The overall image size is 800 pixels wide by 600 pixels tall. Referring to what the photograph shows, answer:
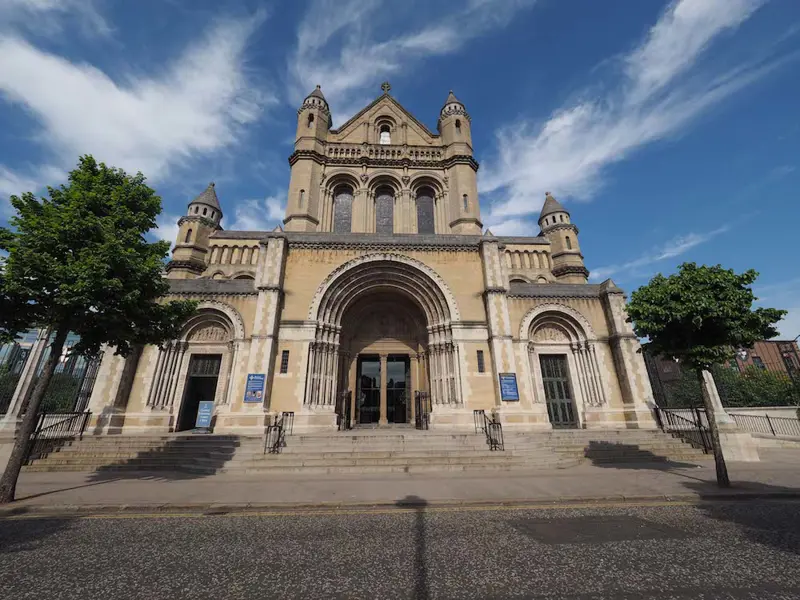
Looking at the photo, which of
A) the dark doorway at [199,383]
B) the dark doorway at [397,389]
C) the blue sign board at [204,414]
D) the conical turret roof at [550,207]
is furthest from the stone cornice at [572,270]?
the blue sign board at [204,414]

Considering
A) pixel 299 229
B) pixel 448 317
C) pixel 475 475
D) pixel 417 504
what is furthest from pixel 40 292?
pixel 299 229

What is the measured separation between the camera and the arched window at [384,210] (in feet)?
79.6

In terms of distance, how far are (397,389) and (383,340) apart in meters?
2.76

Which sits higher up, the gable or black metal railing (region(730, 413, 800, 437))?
the gable

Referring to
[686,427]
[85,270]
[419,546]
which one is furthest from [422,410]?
[85,270]

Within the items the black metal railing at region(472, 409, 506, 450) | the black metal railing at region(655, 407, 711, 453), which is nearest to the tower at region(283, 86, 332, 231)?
the black metal railing at region(472, 409, 506, 450)

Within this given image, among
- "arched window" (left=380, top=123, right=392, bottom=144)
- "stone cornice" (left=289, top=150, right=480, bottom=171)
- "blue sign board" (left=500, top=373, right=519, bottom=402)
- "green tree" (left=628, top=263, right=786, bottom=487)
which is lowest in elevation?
"blue sign board" (left=500, top=373, right=519, bottom=402)

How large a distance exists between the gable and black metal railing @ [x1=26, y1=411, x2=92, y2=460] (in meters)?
23.7

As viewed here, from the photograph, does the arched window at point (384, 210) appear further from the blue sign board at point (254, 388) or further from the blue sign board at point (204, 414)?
the blue sign board at point (204, 414)

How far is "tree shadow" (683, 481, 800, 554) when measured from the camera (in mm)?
4594

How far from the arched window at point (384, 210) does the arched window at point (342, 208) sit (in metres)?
2.02

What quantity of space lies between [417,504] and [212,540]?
138 inches

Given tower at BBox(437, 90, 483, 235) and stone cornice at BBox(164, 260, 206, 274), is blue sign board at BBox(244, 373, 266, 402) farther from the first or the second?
tower at BBox(437, 90, 483, 235)

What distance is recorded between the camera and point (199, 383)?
15.6 metres
